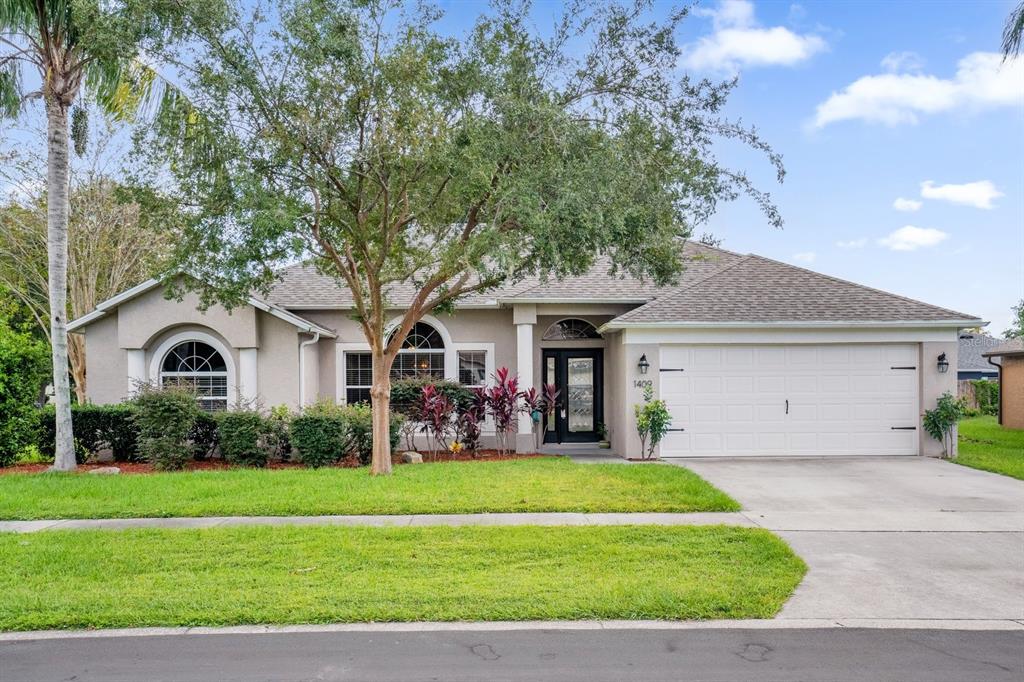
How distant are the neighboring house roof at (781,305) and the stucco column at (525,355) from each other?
2.23m

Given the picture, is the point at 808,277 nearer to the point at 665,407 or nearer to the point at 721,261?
the point at 721,261

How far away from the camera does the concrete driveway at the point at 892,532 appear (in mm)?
5535

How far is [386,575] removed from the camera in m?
6.03

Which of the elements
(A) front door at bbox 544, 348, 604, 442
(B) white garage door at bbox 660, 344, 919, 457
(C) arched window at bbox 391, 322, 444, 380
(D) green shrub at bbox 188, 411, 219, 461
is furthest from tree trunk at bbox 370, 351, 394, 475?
(B) white garage door at bbox 660, 344, 919, 457

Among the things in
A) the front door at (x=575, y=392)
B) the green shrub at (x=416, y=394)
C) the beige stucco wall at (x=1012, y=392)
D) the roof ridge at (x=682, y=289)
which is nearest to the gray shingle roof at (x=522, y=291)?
the roof ridge at (x=682, y=289)

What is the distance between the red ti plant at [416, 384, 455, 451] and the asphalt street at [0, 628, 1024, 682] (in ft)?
29.3

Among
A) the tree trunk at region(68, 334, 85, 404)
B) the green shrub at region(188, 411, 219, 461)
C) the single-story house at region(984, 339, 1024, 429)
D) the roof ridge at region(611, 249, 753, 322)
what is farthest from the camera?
the single-story house at region(984, 339, 1024, 429)

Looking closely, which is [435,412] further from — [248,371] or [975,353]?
[975,353]

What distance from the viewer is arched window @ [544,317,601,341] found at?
1590cm

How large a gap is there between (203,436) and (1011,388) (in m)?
24.7

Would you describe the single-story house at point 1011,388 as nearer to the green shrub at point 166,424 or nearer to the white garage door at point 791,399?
the white garage door at point 791,399

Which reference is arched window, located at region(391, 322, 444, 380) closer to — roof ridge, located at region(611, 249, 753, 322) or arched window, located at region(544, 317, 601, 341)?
arched window, located at region(544, 317, 601, 341)

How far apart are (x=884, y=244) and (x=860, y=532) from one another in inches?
588

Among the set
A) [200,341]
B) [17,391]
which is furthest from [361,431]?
[17,391]
